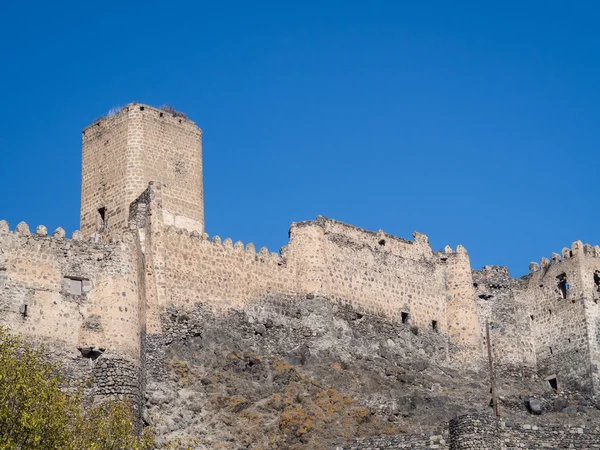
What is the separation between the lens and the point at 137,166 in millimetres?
45938

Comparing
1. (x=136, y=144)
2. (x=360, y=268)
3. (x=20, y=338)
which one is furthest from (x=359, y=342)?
(x=20, y=338)

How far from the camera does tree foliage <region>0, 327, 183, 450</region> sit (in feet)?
97.3

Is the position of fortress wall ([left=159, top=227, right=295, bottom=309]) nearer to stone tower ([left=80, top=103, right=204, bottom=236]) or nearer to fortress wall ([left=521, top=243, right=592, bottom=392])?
stone tower ([left=80, top=103, right=204, bottom=236])

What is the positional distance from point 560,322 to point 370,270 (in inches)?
305

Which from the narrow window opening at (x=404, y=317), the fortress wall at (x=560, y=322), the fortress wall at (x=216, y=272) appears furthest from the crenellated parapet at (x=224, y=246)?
the fortress wall at (x=560, y=322)

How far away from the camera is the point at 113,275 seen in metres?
39.2

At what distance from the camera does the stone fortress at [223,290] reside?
3784 centimetres

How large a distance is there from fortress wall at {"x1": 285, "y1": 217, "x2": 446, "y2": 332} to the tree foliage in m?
14.3

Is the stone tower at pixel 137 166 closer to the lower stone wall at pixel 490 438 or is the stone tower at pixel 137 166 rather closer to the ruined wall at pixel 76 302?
the ruined wall at pixel 76 302

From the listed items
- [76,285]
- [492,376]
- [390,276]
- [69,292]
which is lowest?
[492,376]

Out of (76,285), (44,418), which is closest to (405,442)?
Answer: (44,418)

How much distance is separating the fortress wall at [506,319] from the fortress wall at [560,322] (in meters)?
0.32

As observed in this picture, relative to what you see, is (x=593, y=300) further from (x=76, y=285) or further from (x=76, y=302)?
(x=76, y=302)

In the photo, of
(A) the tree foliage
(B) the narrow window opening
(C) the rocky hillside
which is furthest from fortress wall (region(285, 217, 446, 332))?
(A) the tree foliage
